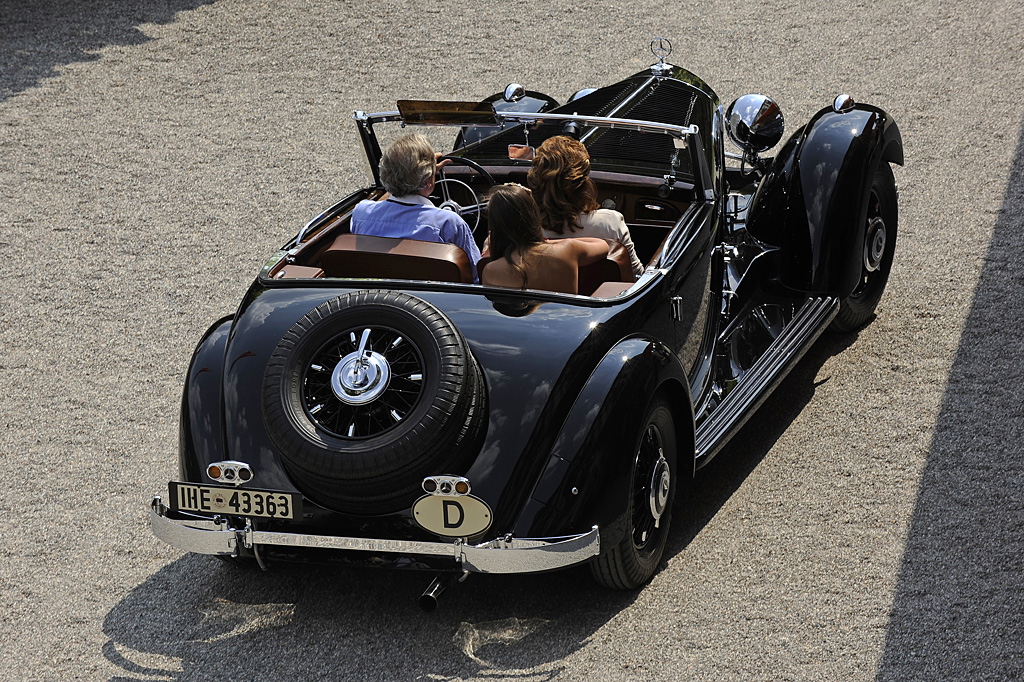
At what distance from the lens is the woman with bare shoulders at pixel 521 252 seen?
4.50 meters

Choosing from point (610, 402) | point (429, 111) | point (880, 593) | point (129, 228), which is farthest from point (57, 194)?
point (880, 593)

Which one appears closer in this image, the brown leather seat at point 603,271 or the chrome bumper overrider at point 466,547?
the chrome bumper overrider at point 466,547

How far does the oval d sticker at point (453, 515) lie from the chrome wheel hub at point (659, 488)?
2.66ft

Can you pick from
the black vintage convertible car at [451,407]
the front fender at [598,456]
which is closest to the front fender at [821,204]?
the black vintage convertible car at [451,407]

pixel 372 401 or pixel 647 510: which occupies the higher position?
pixel 372 401

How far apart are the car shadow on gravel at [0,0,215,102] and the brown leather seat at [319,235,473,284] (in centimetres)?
749

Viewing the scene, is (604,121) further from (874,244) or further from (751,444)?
(874,244)

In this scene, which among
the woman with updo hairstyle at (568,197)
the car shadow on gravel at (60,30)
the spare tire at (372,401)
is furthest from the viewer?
the car shadow on gravel at (60,30)

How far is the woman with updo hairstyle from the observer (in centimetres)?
474

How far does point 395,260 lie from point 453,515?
1267 mm

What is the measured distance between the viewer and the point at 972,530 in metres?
4.61

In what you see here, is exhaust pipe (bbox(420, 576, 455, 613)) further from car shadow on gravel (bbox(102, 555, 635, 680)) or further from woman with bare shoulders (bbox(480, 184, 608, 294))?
woman with bare shoulders (bbox(480, 184, 608, 294))

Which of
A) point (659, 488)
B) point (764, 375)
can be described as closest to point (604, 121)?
point (764, 375)

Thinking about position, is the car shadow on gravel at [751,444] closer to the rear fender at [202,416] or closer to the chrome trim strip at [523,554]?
the chrome trim strip at [523,554]
